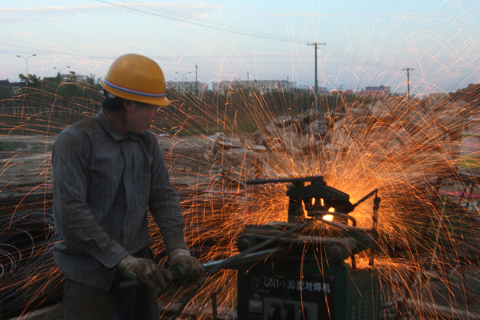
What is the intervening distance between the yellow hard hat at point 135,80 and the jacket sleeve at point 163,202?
A: 300mm

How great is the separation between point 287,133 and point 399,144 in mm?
5400

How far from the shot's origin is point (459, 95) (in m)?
9.98

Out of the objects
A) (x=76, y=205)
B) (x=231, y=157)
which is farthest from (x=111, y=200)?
(x=231, y=157)

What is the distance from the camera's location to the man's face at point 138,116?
207 cm

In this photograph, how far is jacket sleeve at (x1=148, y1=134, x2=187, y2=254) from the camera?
228 cm

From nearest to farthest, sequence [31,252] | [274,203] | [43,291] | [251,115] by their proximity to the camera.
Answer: [43,291], [31,252], [274,203], [251,115]

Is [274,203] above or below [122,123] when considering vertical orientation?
below

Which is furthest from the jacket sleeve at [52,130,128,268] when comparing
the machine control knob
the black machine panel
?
the black machine panel

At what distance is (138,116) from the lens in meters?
2.07

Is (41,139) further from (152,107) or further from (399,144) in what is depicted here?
(152,107)

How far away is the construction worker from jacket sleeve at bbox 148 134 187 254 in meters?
0.02

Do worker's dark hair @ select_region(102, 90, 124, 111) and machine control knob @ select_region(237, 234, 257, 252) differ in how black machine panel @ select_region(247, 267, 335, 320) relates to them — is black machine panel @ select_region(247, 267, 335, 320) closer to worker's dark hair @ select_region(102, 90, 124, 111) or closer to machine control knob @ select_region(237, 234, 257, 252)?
machine control knob @ select_region(237, 234, 257, 252)

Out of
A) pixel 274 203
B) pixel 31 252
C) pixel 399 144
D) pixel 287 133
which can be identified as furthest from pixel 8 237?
A: pixel 287 133

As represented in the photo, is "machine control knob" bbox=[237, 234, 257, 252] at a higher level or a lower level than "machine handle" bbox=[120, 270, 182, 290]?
higher
